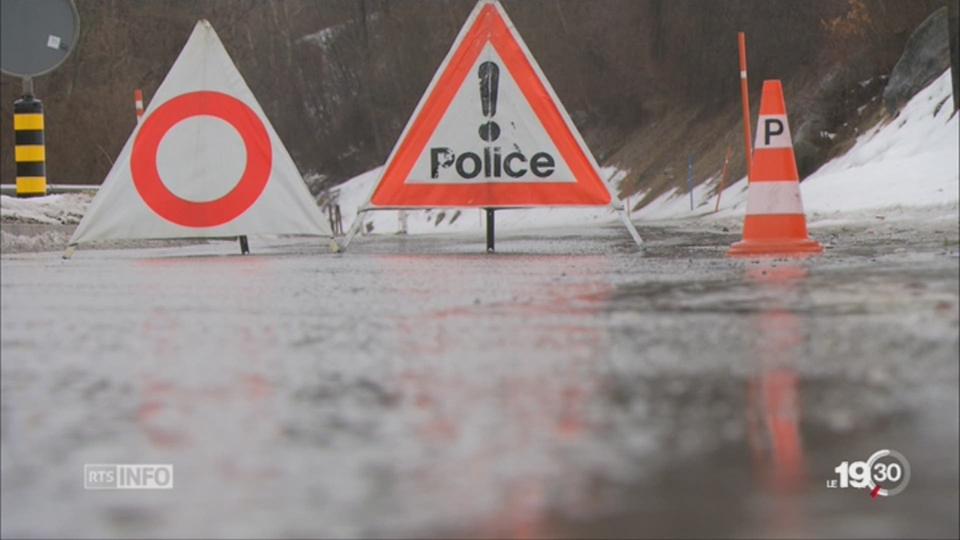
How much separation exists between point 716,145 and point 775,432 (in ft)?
101

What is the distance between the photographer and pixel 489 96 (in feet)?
34.1

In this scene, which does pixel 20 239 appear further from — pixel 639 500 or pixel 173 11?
pixel 173 11

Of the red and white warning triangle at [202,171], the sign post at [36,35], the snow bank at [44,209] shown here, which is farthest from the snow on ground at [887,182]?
the sign post at [36,35]

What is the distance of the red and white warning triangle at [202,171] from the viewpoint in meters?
→ 10.3

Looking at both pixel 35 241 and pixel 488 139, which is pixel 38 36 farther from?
pixel 488 139

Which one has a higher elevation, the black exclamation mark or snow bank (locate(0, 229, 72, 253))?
the black exclamation mark

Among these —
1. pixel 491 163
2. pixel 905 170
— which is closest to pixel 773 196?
pixel 491 163

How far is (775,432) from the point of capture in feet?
10.6

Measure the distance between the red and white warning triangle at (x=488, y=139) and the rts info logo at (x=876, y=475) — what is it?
7396mm

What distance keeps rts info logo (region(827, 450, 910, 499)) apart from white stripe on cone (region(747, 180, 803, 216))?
22.1 ft

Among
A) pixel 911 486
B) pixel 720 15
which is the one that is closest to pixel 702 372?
pixel 911 486

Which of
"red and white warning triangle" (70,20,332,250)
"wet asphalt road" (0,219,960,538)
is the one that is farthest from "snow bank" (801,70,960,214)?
"wet asphalt road" (0,219,960,538)

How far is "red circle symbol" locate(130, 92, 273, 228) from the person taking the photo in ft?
33.9

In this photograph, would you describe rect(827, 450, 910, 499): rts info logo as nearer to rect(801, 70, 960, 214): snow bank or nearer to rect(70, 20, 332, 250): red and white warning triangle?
rect(70, 20, 332, 250): red and white warning triangle
